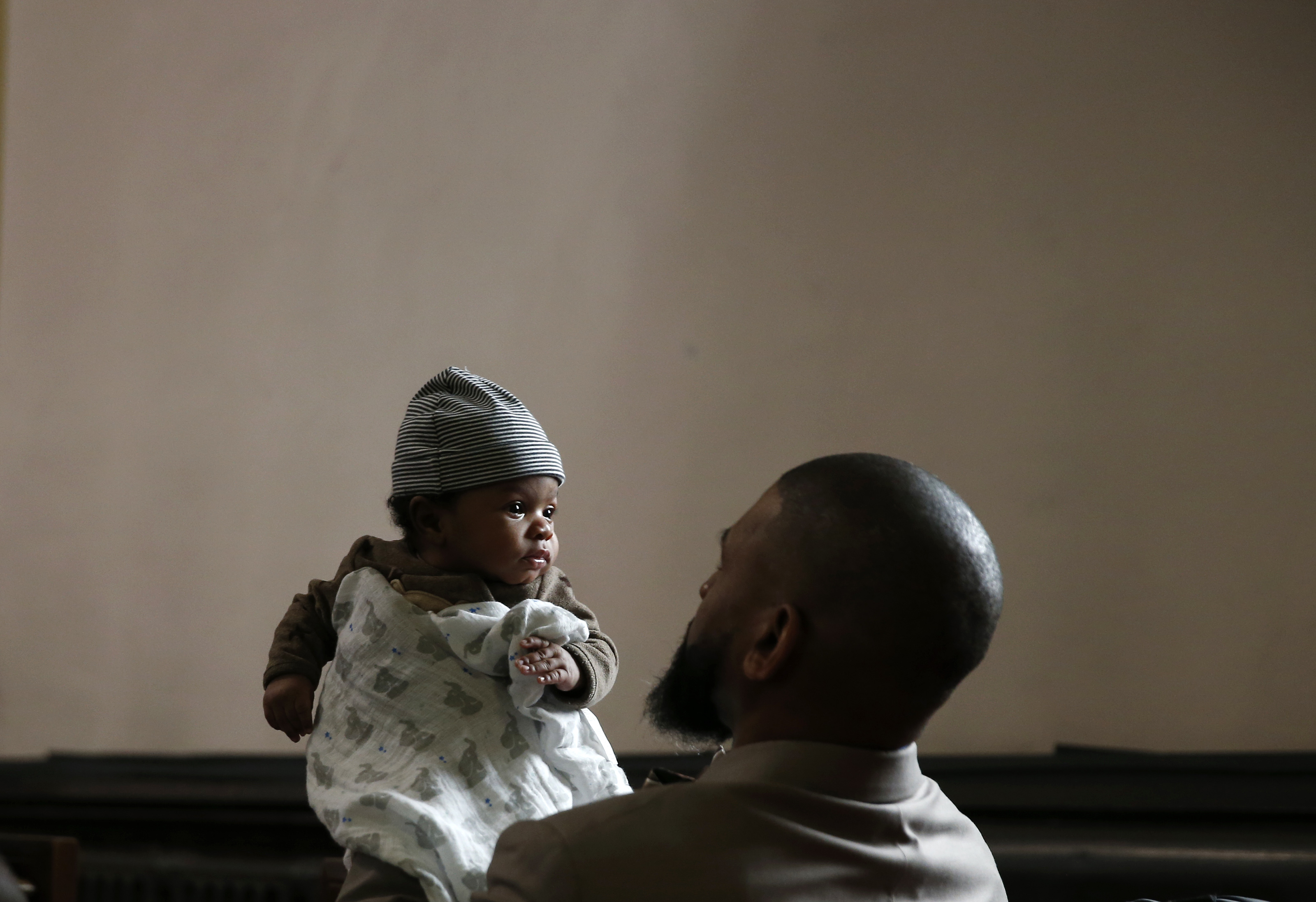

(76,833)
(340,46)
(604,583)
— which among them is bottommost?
(76,833)

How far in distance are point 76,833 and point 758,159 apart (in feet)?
8.71

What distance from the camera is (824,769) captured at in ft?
3.43

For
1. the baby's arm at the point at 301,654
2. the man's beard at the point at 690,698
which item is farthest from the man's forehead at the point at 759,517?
the baby's arm at the point at 301,654

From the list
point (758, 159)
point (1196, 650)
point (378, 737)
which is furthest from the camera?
point (758, 159)

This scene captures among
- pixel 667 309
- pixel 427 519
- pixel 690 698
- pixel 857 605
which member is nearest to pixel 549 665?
pixel 690 698

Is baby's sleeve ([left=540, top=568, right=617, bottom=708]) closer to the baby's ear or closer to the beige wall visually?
the baby's ear

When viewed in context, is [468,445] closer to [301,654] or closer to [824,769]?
[301,654]

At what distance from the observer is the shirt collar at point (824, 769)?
105 cm

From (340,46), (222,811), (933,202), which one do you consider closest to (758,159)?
(933,202)

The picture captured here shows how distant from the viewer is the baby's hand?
1.29 meters

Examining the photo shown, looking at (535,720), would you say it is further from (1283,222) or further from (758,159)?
(1283,222)

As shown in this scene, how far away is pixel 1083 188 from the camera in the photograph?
2.23 metres

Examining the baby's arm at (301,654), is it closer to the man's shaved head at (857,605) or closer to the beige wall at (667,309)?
the man's shaved head at (857,605)

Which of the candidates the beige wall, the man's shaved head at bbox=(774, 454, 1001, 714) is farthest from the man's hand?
the beige wall
